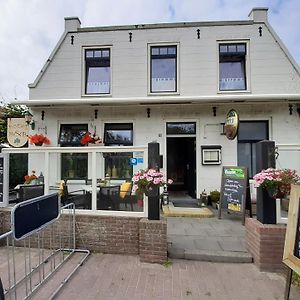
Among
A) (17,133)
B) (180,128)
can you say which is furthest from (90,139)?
(180,128)

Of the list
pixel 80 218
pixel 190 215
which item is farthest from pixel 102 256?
pixel 190 215

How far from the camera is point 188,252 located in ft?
14.5

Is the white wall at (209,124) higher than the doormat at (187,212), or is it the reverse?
the white wall at (209,124)

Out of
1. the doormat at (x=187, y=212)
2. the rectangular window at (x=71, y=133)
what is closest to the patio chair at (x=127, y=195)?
the doormat at (x=187, y=212)

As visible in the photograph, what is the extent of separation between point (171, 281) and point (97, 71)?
761 centimetres

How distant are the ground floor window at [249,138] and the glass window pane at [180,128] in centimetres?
→ 154

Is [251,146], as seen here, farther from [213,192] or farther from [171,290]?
[171,290]

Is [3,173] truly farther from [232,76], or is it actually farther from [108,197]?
[232,76]

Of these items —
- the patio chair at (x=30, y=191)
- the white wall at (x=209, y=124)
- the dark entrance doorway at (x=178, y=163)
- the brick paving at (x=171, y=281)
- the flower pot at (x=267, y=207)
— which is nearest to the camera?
the brick paving at (x=171, y=281)

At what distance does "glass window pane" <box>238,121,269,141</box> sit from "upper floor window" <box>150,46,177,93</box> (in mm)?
2498

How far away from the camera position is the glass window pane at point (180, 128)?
28.9 feet

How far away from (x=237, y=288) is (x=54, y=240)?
3084 mm

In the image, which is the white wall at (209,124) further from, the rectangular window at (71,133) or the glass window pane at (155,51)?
the glass window pane at (155,51)

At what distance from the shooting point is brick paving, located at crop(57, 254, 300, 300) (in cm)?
329
